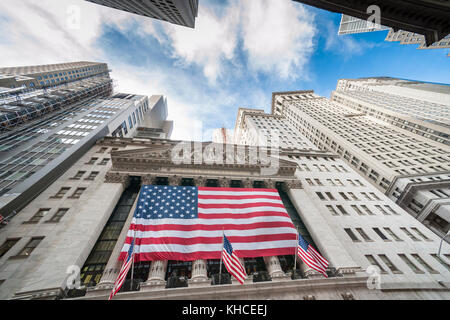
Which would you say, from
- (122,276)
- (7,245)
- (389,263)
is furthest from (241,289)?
(7,245)

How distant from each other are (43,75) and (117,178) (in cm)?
8581

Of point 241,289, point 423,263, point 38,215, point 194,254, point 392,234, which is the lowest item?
point 423,263

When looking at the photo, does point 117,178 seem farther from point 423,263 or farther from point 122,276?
point 423,263

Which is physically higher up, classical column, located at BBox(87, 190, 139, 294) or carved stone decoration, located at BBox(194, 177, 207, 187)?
carved stone decoration, located at BBox(194, 177, 207, 187)

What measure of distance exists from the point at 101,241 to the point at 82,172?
12.6 meters

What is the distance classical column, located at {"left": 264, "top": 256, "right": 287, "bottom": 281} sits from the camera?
48.2 ft

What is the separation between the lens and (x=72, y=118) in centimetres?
3656

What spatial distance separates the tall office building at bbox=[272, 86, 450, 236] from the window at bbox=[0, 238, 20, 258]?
2348 inches

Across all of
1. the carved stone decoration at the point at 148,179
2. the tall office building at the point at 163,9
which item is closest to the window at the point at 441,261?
the carved stone decoration at the point at 148,179

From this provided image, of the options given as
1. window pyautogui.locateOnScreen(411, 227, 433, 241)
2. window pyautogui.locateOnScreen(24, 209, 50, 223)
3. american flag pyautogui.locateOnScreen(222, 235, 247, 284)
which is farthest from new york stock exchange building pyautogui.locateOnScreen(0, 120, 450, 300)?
american flag pyautogui.locateOnScreen(222, 235, 247, 284)

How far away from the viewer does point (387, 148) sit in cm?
4506

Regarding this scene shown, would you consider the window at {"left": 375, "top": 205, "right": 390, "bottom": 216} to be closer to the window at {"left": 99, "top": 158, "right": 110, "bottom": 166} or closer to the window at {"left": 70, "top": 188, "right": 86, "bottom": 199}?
the window at {"left": 70, "top": 188, "right": 86, "bottom": 199}
